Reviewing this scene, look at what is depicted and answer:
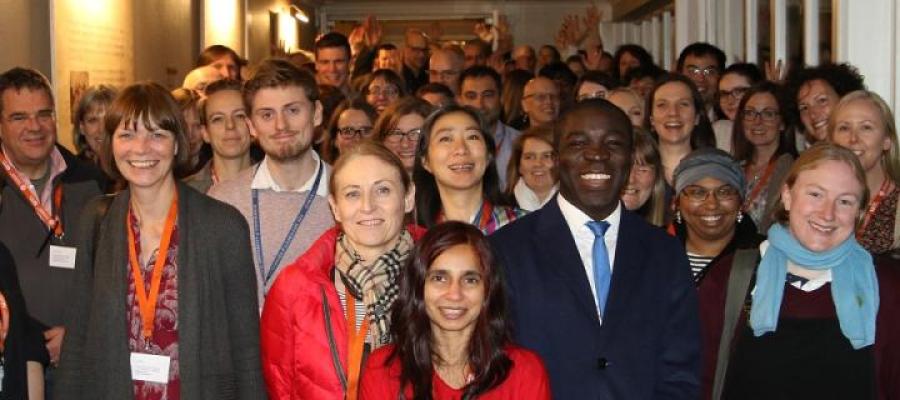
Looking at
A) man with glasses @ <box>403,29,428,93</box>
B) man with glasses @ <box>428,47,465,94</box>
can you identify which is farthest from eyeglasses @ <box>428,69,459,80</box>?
man with glasses @ <box>403,29,428,93</box>

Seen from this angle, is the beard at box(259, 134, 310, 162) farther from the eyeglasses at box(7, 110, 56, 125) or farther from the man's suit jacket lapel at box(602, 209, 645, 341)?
the man's suit jacket lapel at box(602, 209, 645, 341)

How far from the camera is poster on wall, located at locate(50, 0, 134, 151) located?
23.9ft

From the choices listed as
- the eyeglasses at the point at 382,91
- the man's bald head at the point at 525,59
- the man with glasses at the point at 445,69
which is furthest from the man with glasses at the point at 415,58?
the eyeglasses at the point at 382,91

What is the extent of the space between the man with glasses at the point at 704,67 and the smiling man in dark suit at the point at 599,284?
500 centimetres

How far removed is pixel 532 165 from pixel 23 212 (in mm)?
2258

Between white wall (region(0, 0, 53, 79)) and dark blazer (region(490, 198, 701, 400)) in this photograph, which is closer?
dark blazer (region(490, 198, 701, 400))

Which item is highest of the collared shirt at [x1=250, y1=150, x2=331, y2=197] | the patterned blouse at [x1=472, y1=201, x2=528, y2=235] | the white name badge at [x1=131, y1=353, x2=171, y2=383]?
the collared shirt at [x1=250, y1=150, x2=331, y2=197]

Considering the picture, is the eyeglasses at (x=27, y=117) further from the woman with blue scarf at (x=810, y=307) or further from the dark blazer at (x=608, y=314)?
the woman with blue scarf at (x=810, y=307)

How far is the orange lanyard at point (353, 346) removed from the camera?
3.59 meters

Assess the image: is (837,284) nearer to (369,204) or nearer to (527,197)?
(369,204)

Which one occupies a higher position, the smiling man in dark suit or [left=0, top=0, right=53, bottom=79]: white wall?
[left=0, top=0, right=53, bottom=79]: white wall

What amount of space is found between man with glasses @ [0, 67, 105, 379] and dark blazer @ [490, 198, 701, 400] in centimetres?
217

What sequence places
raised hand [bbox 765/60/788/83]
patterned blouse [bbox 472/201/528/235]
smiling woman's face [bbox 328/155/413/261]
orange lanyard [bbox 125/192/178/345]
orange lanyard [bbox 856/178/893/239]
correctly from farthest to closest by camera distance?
raised hand [bbox 765/60/788/83]
orange lanyard [bbox 856/178/893/239]
patterned blouse [bbox 472/201/528/235]
orange lanyard [bbox 125/192/178/345]
smiling woman's face [bbox 328/155/413/261]

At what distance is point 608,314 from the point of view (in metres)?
3.42
